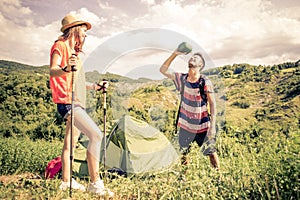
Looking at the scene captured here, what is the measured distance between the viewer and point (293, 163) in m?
2.15

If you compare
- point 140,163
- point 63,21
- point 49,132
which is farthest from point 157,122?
point 49,132

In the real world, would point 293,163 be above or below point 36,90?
below

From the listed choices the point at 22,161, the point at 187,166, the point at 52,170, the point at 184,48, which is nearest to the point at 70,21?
the point at 184,48

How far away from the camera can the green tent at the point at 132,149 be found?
14.2 ft

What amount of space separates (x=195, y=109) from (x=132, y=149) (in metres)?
1.17

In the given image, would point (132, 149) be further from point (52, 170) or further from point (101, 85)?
point (101, 85)

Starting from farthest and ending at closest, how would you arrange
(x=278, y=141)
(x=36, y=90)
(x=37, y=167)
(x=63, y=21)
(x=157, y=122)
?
(x=36, y=90), (x=37, y=167), (x=157, y=122), (x=63, y=21), (x=278, y=141)

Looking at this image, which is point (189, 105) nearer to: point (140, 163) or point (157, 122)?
point (157, 122)

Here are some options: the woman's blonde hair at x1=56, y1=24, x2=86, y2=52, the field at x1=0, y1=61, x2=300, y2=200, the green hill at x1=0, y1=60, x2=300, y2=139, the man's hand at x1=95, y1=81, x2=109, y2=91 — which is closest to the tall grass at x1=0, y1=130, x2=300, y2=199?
the field at x1=0, y1=61, x2=300, y2=200

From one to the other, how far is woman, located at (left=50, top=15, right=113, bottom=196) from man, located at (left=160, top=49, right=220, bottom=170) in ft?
2.95

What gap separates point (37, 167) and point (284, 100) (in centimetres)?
1537

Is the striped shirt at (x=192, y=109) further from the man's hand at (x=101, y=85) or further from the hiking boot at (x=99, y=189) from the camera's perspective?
the hiking boot at (x=99, y=189)

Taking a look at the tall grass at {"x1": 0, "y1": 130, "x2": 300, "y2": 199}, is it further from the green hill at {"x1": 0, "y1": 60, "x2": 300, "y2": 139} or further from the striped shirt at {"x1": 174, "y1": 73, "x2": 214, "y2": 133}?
the striped shirt at {"x1": 174, "y1": 73, "x2": 214, "y2": 133}

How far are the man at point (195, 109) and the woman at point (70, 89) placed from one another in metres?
0.90
